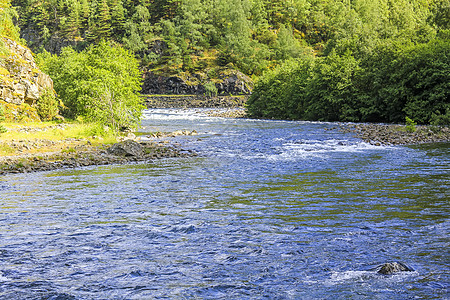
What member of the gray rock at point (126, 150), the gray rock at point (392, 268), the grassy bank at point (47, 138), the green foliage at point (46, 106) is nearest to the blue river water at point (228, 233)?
the gray rock at point (392, 268)

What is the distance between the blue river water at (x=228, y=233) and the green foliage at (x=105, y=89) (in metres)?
20.3

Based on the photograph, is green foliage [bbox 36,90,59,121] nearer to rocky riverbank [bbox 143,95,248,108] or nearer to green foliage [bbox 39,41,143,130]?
green foliage [bbox 39,41,143,130]

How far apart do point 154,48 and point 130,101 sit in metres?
152

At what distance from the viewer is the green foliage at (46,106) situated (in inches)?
2100

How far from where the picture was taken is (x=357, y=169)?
79.8 feet

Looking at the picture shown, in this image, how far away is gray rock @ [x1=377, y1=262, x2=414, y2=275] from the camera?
359 inches

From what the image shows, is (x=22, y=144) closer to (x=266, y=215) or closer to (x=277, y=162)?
(x=277, y=162)

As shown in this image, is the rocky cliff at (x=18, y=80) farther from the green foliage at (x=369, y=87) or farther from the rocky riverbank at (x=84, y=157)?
the green foliage at (x=369, y=87)

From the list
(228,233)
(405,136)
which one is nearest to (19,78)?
(405,136)

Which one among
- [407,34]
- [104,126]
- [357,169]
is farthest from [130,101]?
[407,34]

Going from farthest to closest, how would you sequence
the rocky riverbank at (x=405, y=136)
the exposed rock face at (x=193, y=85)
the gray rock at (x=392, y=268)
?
the exposed rock face at (x=193, y=85), the rocky riverbank at (x=405, y=136), the gray rock at (x=392, y=268)

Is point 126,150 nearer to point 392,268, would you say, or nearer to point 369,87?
point 392,268

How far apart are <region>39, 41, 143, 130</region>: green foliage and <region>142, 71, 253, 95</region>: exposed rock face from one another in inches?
4032

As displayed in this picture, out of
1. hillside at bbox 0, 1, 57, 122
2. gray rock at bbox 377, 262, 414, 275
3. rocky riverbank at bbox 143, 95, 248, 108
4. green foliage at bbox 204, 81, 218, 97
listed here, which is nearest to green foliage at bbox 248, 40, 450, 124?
hillside at bbox 0, 1, 57, 122
